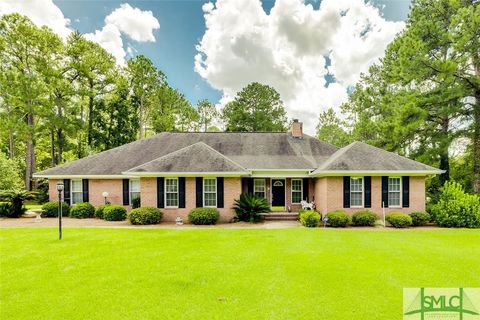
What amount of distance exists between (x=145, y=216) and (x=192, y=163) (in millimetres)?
4154

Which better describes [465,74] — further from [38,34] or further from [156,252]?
[38,34]

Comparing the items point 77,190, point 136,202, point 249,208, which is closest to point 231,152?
point 249,208

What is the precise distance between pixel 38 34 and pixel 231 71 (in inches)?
788

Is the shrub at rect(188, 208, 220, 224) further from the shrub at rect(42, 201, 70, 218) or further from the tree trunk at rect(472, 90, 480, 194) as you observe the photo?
the tree trunk at rect(472, 90, 480, 194)

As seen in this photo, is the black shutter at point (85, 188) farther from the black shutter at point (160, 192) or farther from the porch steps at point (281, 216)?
the porch steps at point (281, 216)

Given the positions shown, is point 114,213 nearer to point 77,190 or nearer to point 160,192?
point 160,192

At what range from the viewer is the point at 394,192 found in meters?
16.4

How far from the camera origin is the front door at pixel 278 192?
20094 mm

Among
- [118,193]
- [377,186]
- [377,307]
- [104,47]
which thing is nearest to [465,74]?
[377,186]

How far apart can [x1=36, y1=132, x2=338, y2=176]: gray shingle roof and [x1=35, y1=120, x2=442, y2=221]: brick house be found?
75mm

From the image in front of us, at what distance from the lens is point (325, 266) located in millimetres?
7934

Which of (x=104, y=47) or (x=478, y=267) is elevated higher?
(x=104, y=47)

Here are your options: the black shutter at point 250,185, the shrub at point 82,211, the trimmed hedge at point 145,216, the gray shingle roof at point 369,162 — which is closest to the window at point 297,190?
the black shutter at point 250,185

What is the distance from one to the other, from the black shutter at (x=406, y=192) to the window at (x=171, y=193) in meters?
13.5
